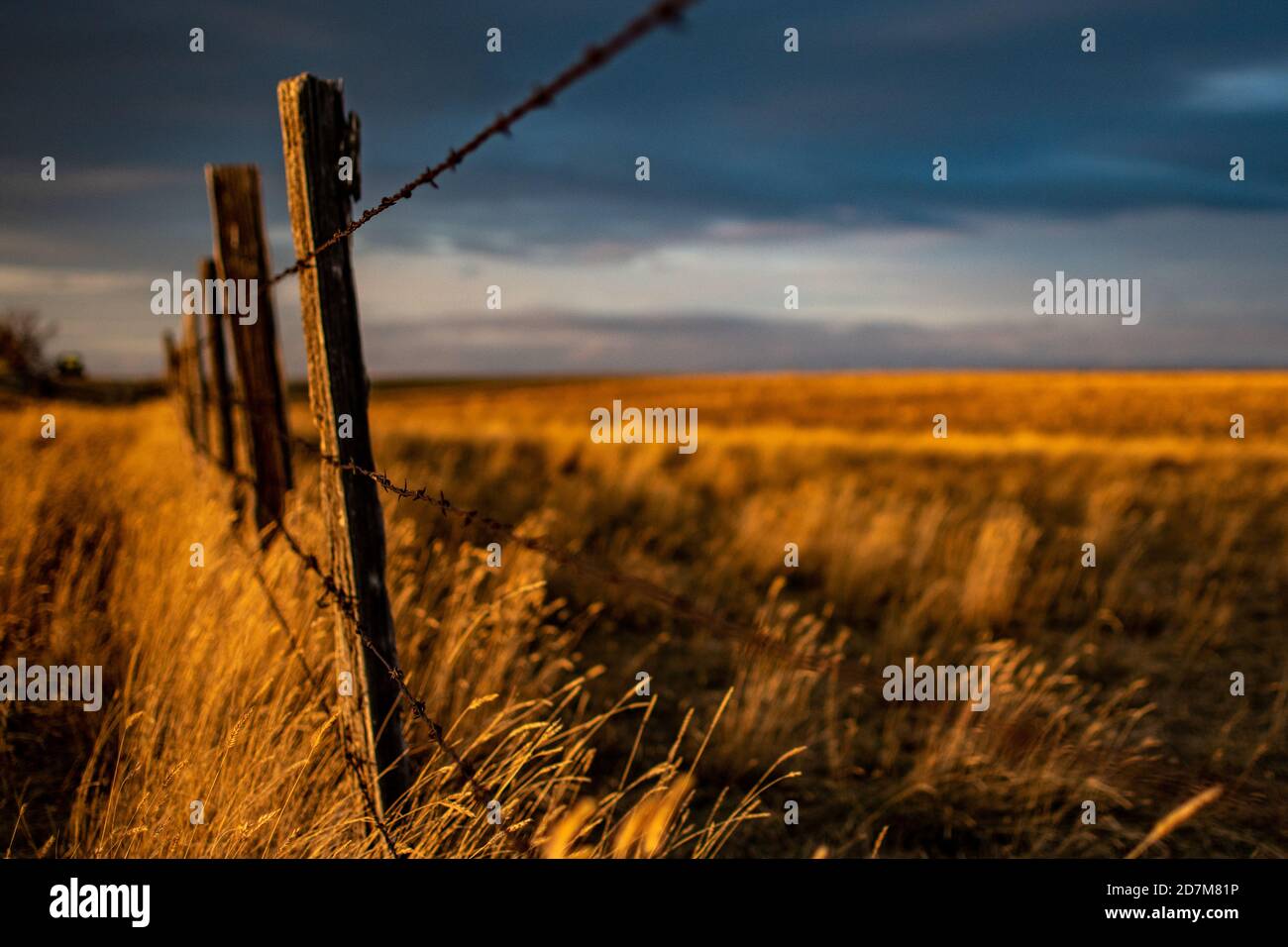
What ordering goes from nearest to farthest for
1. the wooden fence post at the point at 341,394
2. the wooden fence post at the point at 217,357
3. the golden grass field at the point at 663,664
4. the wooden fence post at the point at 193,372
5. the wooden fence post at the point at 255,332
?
the wooden fence post at the point at 341,394
the golden grass field at the point at 663,664
the wooden fence post at the point at 255,332
the wooden fence post at the point at 217,357
the wooden fence post at the point at 193,372

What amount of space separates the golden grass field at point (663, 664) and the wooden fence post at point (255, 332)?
0.34 metres

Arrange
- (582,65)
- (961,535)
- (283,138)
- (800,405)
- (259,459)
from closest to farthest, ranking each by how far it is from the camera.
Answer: (582,65), (283,138), (259,459), (961,535), (800,405)

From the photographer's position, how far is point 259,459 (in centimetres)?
474

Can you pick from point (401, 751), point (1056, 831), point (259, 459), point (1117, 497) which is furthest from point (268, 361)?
point (1117, 497)

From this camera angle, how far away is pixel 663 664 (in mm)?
5332

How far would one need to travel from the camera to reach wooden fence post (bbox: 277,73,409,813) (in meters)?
2.28

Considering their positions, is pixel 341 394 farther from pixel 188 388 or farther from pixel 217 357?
pixel 188 388

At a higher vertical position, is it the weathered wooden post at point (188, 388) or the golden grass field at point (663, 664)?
the weathered wooden post at point (188, 388)

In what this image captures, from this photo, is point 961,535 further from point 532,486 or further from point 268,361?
point 268,361

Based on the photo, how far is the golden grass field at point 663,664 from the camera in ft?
8.68

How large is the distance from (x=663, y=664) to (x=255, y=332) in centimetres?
306

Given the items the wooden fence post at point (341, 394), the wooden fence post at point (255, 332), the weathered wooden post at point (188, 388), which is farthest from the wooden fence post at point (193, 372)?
the wooden fence post at point (341, 394)

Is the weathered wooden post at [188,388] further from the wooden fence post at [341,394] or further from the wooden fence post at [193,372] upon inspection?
the wooden fence post at [341,394]
